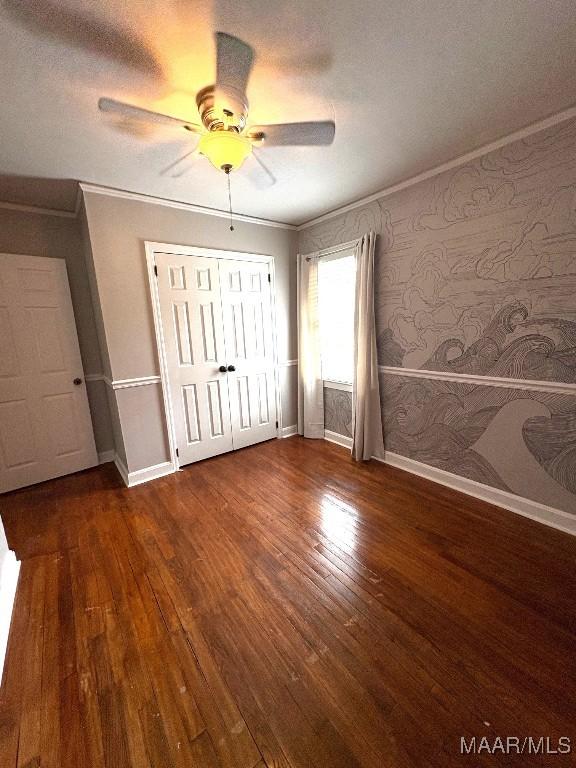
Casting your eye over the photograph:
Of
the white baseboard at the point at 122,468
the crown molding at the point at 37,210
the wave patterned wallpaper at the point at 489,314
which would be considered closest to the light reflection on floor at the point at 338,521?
the wave patterned wallpaper at the point at 489,314

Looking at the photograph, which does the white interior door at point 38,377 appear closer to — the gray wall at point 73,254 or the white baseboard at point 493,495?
the gray wall at point 73,254

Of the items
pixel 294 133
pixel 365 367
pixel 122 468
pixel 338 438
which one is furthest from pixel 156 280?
pixel 338 438

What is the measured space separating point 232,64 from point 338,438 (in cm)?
301

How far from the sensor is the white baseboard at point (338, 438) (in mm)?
3268

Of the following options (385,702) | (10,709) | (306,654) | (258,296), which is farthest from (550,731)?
(258,296)

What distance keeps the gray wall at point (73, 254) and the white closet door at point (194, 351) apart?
3.04 ft

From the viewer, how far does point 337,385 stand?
3.28m

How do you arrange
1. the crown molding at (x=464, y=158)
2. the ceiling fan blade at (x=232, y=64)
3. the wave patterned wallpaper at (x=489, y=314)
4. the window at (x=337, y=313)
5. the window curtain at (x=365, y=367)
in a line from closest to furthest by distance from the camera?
1. the ceiling fan blade at (x=232, y=64)
2. the crown molding at (x=464, y=158)
3. the wave patterned wallpaper at (x=489, y=314)
4. the window curtain at (x=365, y=367)
5. the window at (x=337, y=313)

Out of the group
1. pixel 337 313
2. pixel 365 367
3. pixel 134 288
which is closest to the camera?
pixel 134 288

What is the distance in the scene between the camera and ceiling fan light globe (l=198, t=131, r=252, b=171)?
54.1 inches

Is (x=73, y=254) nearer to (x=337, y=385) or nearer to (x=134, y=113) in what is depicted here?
(x=134, y=113)

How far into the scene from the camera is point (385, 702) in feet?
3.52

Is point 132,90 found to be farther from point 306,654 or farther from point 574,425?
point 574,425

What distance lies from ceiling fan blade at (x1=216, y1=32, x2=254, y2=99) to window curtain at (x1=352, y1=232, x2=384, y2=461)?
1.61 meters
